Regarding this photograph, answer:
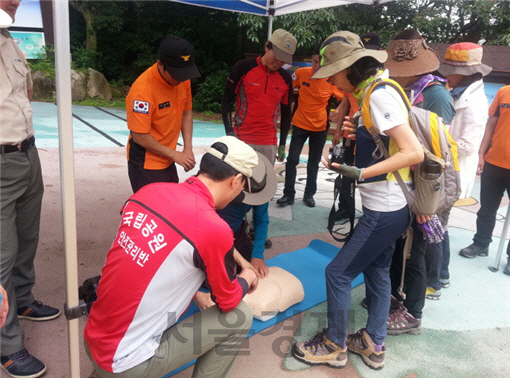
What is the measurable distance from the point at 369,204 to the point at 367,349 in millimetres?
852

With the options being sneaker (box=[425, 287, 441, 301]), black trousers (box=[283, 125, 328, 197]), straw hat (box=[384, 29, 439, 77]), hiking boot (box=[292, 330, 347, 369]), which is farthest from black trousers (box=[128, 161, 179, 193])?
sneaker (box=[425, 287, 441, 301])

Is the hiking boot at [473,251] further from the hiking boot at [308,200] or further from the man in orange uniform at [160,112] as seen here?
the man in orange uniform at [160,112]

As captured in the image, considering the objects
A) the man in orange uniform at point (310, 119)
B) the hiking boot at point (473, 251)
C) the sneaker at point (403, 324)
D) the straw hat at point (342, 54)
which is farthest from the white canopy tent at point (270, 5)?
the sneaker at point (403, 324)

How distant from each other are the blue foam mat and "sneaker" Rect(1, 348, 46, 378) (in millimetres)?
811

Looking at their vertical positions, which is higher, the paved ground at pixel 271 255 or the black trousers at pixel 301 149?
the black trousers at pixel 301 149

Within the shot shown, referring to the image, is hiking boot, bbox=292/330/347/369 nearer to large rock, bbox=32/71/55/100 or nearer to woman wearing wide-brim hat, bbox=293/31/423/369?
woman wearing wide-brim hat, bbox=293/31/423/369

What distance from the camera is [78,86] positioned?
42.9ft

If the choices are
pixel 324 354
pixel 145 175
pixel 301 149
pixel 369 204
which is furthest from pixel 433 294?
pixel 145 175

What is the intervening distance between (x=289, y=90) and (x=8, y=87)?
260cm

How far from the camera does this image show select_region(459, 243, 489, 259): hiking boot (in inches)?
146

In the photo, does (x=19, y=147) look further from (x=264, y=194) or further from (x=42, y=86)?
(x=42, y=86)

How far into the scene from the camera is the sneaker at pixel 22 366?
77.2 inches

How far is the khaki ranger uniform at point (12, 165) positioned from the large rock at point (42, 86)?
37.9 ft

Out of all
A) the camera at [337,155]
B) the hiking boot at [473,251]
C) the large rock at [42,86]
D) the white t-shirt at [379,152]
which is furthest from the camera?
the large rock at [42,86]
